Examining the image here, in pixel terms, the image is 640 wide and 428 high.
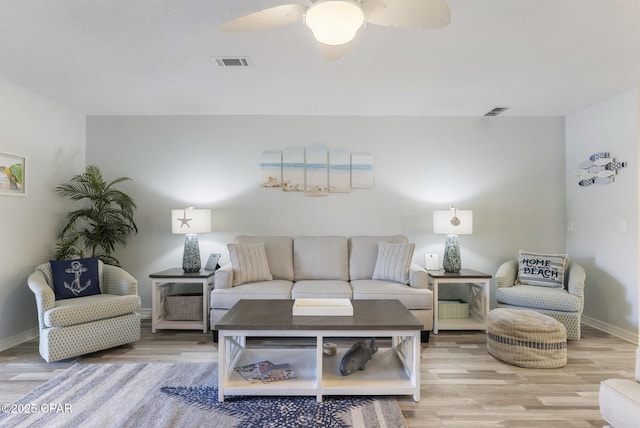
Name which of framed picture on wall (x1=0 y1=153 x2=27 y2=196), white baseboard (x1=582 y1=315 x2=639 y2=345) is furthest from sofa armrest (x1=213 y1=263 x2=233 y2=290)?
white baseboard (x1=582 y1=315 x2=639 y2=345)

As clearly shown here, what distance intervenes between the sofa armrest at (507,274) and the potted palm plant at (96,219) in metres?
3.99

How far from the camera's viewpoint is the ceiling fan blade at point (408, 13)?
4.70ft

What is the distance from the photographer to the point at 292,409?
205 cm

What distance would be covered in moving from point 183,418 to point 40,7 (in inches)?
98.7

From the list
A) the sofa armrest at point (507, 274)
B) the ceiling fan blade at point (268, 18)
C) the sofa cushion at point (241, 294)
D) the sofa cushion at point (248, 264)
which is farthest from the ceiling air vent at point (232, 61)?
the sofa armrest at point (507, 274)

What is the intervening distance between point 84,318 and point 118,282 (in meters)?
0.49

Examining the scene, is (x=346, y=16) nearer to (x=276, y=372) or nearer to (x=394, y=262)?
(x=276, y=372)

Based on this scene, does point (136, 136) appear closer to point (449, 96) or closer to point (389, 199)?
point (389, 199)

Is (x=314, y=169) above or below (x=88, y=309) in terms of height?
above

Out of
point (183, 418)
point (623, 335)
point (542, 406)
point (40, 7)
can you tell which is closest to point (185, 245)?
point (183, 418)

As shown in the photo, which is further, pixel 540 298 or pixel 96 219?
pixel 96 219

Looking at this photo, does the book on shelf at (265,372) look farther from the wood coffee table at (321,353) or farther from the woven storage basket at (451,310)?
the woven storage basket at (451,310)

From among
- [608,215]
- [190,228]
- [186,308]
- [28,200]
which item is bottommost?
[186,308]

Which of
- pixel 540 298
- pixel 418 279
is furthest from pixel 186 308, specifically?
pixel 540 298
